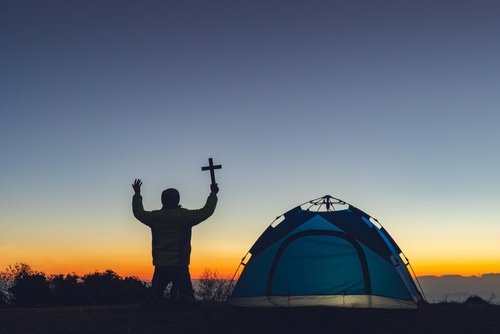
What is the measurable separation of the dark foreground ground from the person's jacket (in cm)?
121

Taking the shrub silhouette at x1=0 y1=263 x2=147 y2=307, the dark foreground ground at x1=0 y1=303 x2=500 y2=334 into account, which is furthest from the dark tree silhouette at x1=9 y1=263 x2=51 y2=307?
the dark foreground ground at x1=0 y1=303 x2=500 y2=334

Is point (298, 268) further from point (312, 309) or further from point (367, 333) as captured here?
point (367, 333)

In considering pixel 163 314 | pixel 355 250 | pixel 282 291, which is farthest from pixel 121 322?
pixel 355 250

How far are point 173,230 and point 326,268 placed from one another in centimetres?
357

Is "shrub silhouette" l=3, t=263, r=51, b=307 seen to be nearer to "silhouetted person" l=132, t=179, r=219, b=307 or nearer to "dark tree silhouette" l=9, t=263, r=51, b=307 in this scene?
"dark tree silhouette" l=9, t=263, r=51, b=307

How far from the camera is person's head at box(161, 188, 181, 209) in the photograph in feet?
37.3

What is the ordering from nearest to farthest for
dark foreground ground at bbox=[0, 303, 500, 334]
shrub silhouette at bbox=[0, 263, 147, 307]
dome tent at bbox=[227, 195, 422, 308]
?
dark foreground ground at bbox=[0, 303, 500, 334] → dome tent at bbox=[227, 195, 422, 308] → shrub silhouette at bbox=[0, 263, 147, 307]

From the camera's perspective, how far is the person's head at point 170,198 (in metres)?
11.4

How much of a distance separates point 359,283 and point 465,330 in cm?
257

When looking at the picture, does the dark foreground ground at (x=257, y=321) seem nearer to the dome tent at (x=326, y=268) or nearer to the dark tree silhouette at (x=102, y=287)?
the dome tent at (x=326, y=268)

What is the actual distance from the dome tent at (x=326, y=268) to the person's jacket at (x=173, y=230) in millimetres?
1805

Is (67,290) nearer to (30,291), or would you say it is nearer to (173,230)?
(30,291)

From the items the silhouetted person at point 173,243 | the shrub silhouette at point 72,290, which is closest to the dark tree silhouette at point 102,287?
the shrub silhouette at point 72,290

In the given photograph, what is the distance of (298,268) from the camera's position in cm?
1127
